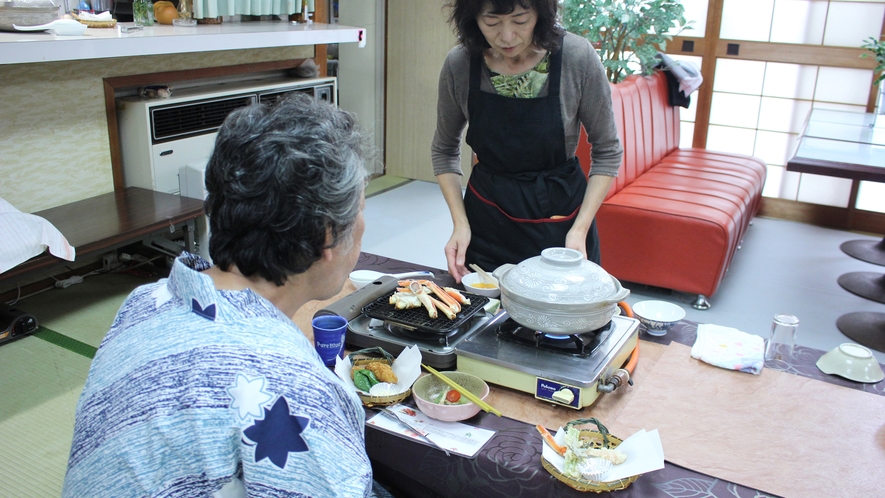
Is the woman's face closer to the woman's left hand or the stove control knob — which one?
the woman's left hand

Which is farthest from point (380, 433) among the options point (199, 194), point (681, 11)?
point (681, 11)

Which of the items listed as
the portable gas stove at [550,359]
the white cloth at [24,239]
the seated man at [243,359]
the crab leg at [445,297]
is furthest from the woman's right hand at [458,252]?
the white cloth at [24,239]

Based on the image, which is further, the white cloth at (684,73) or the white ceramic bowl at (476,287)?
the white cloth at (684,73)

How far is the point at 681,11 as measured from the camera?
4.27 m

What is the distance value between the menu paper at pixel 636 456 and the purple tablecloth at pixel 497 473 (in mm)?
26

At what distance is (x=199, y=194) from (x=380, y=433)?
2759mm

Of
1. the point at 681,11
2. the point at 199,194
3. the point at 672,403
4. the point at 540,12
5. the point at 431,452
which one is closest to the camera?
the point at 431,452

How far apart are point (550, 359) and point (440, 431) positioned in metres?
0.26

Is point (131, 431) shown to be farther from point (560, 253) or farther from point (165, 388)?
point (560, 253)

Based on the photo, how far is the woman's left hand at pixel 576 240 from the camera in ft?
6.19

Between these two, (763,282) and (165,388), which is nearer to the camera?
(165,388)

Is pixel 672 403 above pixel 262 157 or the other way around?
the other way around

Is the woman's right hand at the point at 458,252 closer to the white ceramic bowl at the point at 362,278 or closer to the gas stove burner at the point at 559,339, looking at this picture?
the white ceramic bowl at the point at 362,278

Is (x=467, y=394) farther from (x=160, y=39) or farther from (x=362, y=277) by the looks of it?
(x=160, y=39)
